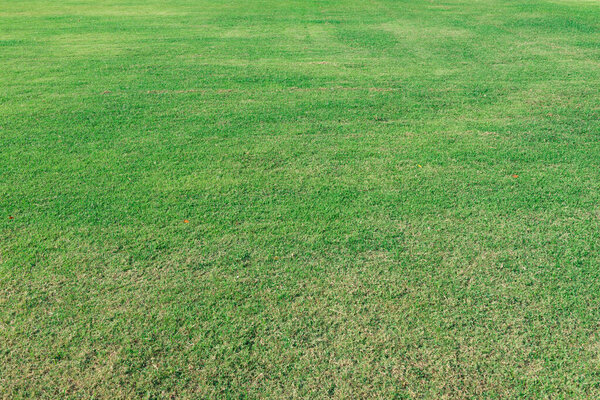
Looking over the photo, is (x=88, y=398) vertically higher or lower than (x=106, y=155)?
lower

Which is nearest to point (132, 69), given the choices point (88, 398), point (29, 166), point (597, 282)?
point (29, 166)

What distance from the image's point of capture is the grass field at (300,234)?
3.07 m

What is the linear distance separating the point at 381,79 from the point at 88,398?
729 cm

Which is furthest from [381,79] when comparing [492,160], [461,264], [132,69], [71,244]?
[71,244]

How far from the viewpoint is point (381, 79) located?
8.66 metres

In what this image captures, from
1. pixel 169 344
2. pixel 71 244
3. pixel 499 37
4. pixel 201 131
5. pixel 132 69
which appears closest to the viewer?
pixel 169 344

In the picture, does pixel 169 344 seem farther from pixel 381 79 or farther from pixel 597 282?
pixel 381 79

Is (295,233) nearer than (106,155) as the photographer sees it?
Yes

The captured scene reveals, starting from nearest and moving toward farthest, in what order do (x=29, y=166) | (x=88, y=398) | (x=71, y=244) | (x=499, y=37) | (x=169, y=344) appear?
(x=88, y=398)
(x=169, y=344)
(x=71, y=244)
(x=29, y=166)
(x=499, y=37)

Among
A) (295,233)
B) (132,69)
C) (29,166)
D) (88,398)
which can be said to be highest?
(132,69)

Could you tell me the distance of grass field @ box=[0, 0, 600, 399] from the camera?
3066mm

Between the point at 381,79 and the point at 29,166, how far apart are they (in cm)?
593

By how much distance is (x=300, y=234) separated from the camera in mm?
4266

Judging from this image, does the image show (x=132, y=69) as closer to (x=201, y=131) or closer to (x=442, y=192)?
(x=201, y=131)
